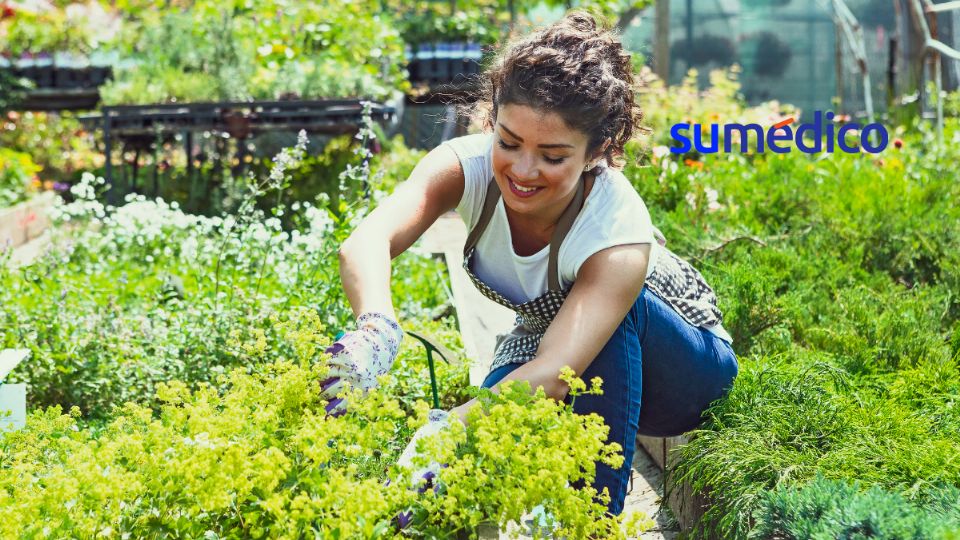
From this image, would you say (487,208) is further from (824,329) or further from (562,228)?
(824,329)

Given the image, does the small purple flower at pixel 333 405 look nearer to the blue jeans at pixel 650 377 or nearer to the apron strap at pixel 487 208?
the blue jeans at pixel 650 377

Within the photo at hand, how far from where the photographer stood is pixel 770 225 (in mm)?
4277

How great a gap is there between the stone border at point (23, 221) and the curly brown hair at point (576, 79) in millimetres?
4751

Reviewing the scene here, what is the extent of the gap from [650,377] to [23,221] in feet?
16.8

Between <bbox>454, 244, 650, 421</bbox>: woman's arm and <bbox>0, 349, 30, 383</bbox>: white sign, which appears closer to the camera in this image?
<bbox>454, 244, 650, 421</bbox>: woman's arm

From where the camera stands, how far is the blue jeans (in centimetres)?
216

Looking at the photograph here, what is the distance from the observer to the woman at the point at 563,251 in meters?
2.00

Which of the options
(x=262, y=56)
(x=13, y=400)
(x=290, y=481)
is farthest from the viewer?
(x=262, y=56)

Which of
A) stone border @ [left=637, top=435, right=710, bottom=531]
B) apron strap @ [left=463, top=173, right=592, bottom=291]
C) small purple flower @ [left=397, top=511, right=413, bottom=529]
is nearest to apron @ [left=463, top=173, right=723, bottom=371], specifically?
apron strap @ [left=463, top=173, right=592, bottom=291]

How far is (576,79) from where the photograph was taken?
2.07 metres

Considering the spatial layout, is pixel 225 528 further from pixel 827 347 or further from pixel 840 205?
pixel 840 205

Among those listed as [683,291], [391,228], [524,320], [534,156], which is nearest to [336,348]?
[391,228]

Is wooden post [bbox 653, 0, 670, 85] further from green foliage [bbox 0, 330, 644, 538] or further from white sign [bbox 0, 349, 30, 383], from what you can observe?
green foliage [bbox 0, 330, 644, 538]

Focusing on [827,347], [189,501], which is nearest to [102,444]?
Result: [189,501]
